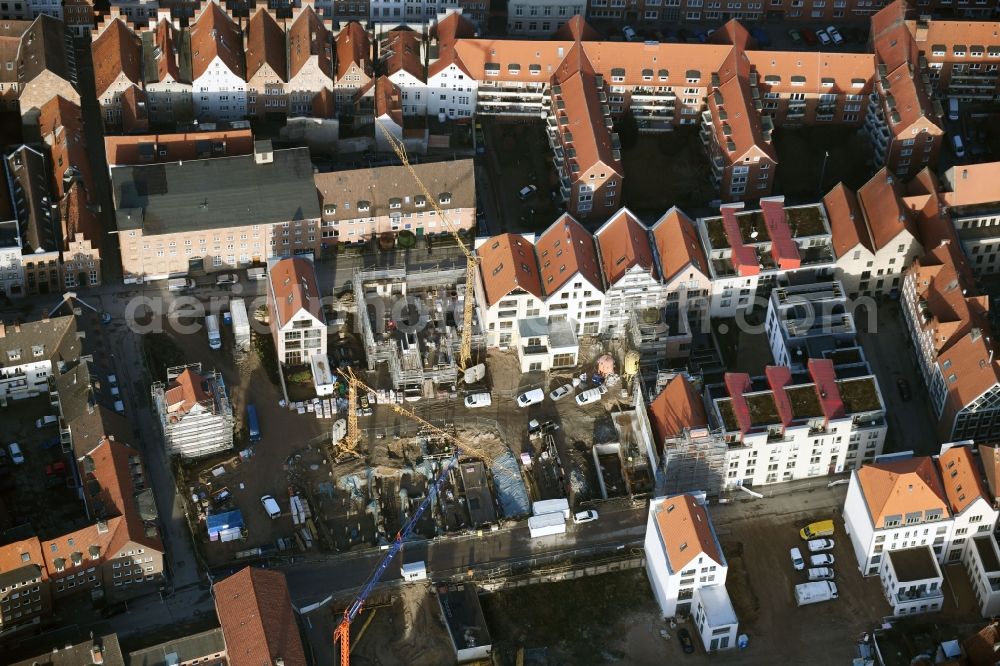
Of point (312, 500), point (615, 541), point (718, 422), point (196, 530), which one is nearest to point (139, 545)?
point (196, 530)

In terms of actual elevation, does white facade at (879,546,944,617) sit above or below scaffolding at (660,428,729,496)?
below

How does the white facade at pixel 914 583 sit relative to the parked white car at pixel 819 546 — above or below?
below

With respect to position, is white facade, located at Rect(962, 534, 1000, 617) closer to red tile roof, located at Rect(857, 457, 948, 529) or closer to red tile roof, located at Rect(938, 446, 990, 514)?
red tile roof, located at Rect(938, 446, 990, 514)

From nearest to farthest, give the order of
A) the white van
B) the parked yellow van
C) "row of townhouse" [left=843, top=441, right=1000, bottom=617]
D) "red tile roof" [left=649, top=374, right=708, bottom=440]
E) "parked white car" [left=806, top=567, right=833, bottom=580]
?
"row of townhouse" [left=843, top=441, right=1000, bottom=617]
"parked white car" [left=806, top=567, right=833, bottom=580]
"red tile roof" [left=649, top=374, right=708, bottom=440]
the white van
the parked yellow van

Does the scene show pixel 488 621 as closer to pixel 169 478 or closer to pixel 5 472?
pixel 169 478

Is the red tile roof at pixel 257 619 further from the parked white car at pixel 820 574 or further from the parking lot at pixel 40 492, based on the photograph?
the parked white car at pixel 820 574

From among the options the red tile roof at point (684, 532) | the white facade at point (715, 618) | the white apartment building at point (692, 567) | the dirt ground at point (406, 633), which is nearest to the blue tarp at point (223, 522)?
the dirt ground at point (406, 633)

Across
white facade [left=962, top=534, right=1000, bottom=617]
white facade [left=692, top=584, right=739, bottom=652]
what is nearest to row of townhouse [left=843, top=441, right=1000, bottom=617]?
white facade [left=962, top=534, right=1000, bottom=617]
